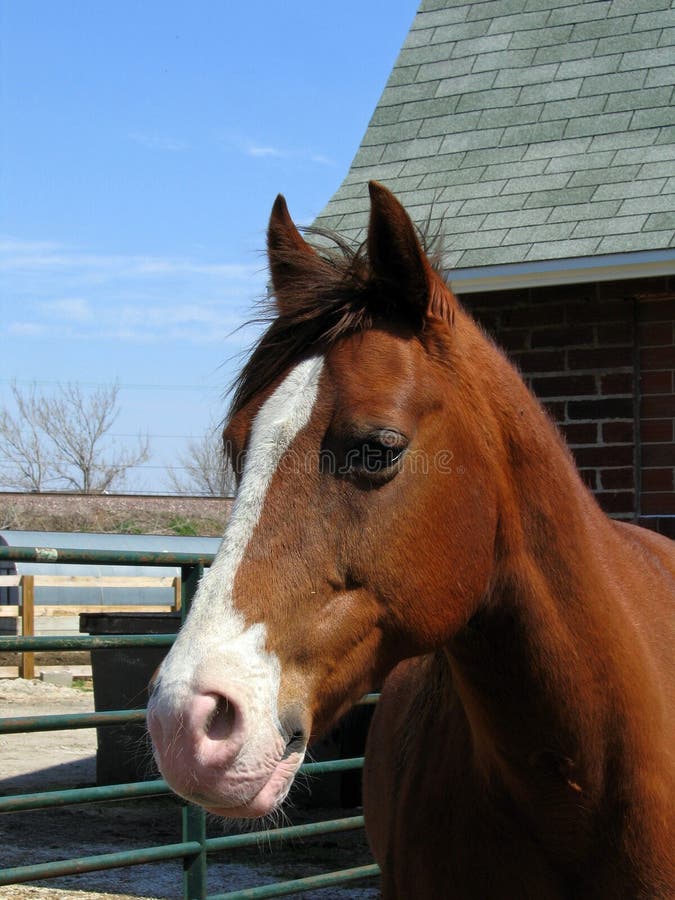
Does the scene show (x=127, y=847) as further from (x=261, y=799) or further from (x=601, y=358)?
(x=261, y=799)

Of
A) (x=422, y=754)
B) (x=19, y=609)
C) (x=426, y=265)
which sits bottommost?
(x=19, y=609)

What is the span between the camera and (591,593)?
2.18 m

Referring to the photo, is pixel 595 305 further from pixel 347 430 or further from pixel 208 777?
pixel 208 777

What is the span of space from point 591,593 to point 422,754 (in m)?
0.73

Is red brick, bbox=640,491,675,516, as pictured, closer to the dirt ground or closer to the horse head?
the dirt ground

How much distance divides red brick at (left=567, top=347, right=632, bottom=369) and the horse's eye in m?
3.88

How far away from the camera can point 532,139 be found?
6.46m

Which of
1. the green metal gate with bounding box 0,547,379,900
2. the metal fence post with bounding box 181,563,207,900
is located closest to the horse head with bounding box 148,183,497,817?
the green metal gate with bounding box 0,547,379,900

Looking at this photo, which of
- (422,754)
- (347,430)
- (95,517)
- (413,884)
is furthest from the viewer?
(95,517)

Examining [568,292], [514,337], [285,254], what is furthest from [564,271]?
[285,254]

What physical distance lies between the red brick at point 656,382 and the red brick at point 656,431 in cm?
16

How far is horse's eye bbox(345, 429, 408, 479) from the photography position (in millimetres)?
1958

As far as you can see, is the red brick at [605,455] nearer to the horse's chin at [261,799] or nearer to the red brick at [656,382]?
the red brick at [656,382]

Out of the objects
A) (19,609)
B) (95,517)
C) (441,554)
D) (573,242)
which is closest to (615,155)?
(573,242)
